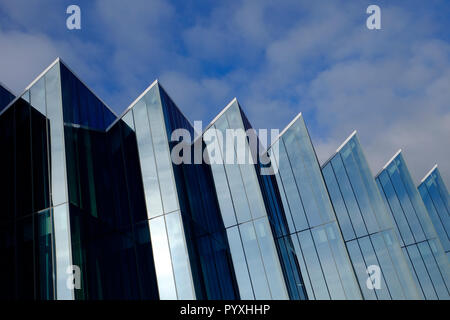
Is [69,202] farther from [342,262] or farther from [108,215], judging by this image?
[342,262]

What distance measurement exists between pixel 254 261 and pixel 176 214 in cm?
513

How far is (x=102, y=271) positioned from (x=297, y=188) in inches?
500

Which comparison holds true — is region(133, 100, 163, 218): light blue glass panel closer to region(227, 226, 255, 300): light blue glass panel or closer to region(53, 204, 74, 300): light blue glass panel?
region(53, 204, 74, 300): light blue glass panel

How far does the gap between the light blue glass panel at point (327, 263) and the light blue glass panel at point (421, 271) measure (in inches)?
386

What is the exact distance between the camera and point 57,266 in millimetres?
13016

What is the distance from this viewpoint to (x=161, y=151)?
60.2ft

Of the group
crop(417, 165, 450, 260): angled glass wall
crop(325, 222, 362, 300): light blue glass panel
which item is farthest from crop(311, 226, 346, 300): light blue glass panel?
crop(417, 165, 450, 260): angled glass wall

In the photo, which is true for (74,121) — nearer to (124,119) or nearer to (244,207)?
(124,119)

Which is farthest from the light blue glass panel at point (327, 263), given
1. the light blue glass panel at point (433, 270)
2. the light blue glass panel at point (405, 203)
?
the light blue glass panel at point (405, 203)

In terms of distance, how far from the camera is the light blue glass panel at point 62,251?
12648 millimetres

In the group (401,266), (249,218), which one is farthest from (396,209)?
(249,218)

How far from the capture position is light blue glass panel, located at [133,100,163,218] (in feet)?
57.2

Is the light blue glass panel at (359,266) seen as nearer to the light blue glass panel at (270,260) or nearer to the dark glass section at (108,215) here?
the light blue glass panel at (270,260)

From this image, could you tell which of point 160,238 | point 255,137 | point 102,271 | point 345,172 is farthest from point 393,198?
point 102,271
